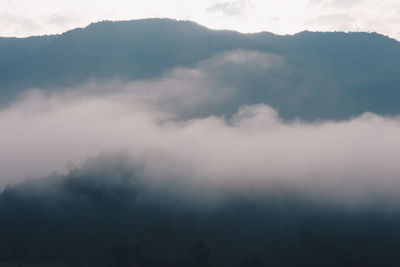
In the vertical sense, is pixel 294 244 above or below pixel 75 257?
above

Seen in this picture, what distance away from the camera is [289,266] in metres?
180

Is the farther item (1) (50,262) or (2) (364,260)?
(2) (364,260)

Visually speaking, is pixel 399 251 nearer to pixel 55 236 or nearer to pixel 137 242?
pixel 137 242

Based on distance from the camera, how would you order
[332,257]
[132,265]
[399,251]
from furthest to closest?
[399,251], [332,257], [132,265]

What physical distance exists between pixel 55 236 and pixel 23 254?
28.0 metres

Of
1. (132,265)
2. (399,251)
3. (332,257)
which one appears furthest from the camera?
(399,251)

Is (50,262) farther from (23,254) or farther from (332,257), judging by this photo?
(332,257)

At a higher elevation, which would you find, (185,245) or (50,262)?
(185,245)

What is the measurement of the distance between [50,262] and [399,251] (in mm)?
135288

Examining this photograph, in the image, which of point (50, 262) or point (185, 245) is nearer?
point (50, 262)

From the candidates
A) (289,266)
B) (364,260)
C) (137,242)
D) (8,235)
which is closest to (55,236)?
(8,235)

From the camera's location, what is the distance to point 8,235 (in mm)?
195750

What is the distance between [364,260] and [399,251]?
2117 cm

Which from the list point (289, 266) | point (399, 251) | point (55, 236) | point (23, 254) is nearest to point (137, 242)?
point (55, 236)
